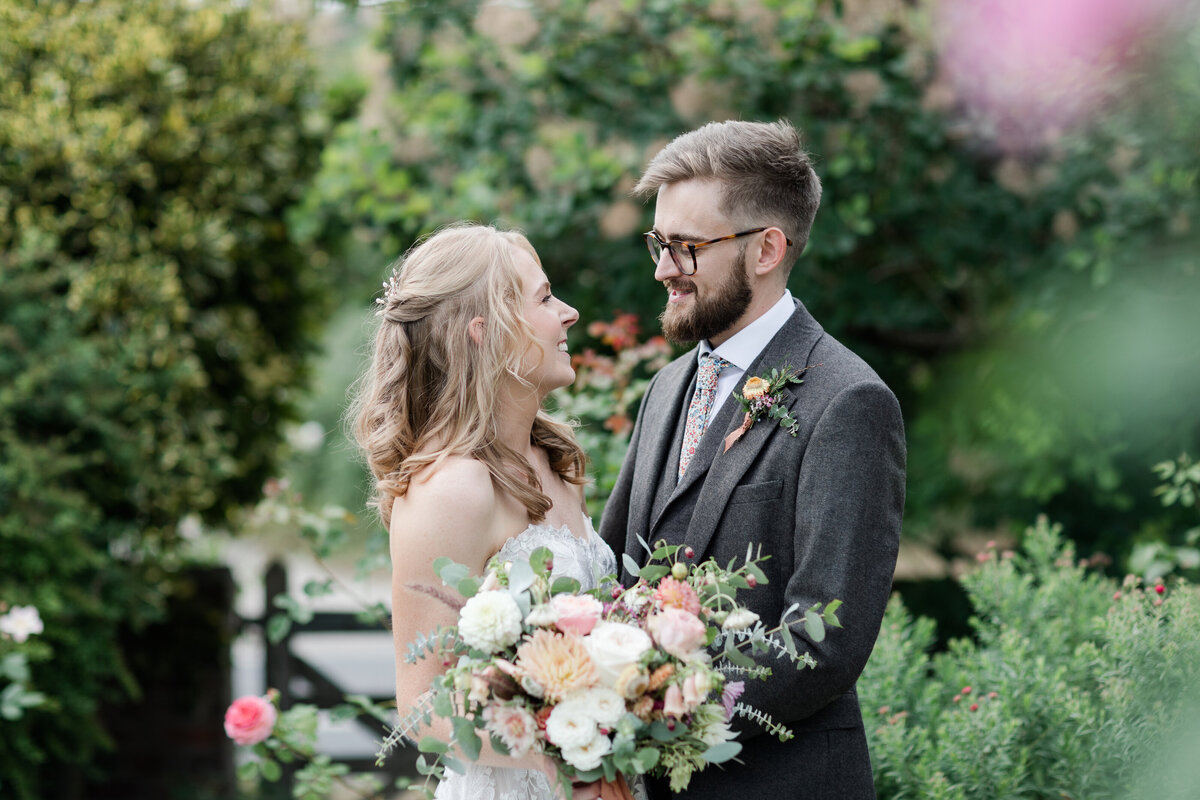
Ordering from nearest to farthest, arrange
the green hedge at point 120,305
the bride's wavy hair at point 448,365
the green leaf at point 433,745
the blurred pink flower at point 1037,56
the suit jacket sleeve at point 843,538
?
the green leaf at point 433,745
the suit jacket sleeve at point 843,538
the bride's wavy hair at point 448,365
the blurred pink flower at point 1037,56
the green hedge at point 120,305

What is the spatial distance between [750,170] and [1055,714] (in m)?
1.54

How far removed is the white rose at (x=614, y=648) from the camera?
1.70m

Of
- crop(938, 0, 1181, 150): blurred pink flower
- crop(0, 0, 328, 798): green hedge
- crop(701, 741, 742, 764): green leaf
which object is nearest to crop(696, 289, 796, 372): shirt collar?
crop(701, 741, 742, 764): green leaf

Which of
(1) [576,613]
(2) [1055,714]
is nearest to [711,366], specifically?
(1) [576,613]

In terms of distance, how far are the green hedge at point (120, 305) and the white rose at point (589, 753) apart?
322 centimetres

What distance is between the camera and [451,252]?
2.48 m


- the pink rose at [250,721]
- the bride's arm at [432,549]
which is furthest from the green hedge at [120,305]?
the bride's arm at [432,549]

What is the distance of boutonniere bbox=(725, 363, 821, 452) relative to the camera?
89.6 inches

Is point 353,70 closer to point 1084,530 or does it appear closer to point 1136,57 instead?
point 1136,57

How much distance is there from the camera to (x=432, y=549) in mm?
2188

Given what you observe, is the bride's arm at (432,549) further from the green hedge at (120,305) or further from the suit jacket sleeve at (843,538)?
the green hedge at (120,305)

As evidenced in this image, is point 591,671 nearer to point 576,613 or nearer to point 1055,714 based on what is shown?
point 576,613

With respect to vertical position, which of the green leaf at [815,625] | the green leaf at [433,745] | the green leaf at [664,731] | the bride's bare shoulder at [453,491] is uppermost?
the bride's bare shoulder at [453,491]

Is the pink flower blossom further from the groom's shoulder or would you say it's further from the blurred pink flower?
the blurred pink flower
